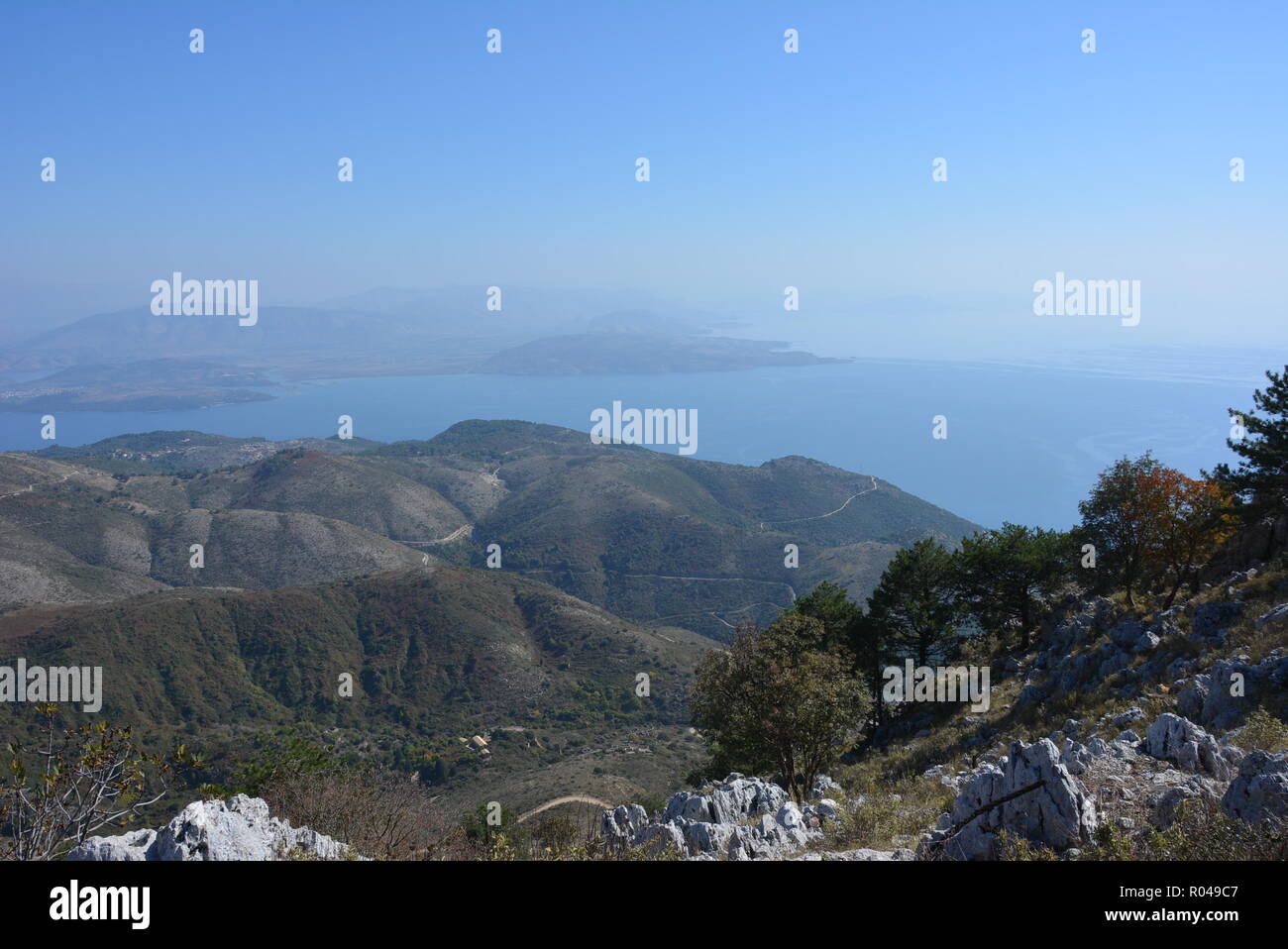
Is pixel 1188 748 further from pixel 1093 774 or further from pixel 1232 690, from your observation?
pixel 1232 690

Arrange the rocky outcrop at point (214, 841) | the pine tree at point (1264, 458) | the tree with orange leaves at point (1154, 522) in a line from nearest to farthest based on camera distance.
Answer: the rocky outcrop at point (214, 841) → the pine tree at point (1264, 458) → the tree with orange leaves at point (1154, 522)

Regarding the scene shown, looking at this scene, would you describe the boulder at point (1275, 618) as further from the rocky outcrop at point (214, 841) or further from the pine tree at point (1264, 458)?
the rocky outcrop at point (214, 841)

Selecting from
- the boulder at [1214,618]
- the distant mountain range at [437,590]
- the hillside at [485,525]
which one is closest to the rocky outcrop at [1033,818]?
the boulder at [1214,618]

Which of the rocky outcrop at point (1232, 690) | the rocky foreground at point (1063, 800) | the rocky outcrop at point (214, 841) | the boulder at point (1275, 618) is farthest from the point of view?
the boulder at point (1275, 618)
